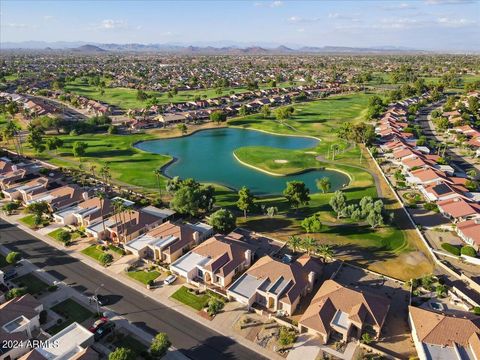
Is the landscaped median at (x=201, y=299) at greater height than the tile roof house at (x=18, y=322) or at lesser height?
lesser

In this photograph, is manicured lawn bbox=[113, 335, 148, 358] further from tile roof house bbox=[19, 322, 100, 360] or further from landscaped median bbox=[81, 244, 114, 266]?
landscaped median bbox=[81, 244, 114, 266]

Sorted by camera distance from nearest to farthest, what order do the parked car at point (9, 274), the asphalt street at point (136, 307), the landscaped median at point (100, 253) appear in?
the asphalt street at point (136, 307), the parked car at point (9, 274), the landscaped median at point (100, 253)

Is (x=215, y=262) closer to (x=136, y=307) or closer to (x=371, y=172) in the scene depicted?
(x=136, y=307)

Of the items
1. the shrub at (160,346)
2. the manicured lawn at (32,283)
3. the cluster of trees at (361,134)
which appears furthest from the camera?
the cluster of trees at (361,134)

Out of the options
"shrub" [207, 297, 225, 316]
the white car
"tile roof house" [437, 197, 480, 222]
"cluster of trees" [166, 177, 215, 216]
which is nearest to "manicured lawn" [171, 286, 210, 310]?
"shrub" [207, 297, 225, 316]

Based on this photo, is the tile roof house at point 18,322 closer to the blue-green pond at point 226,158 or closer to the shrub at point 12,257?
the shrub at point 12,257

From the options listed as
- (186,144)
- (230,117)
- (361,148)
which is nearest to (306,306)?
(361,148)

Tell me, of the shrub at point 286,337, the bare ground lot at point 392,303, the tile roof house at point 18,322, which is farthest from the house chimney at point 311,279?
the tile roof house at point 18,322

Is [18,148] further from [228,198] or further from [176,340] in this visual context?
[176,340]
